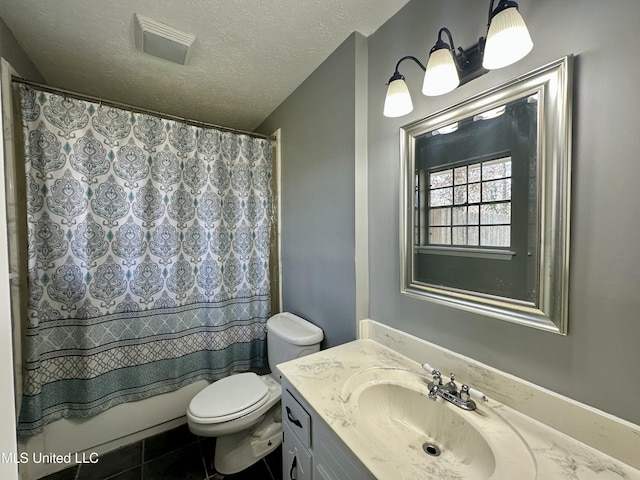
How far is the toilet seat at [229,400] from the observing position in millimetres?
1284

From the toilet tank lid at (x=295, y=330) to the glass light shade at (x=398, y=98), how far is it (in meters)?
1.15

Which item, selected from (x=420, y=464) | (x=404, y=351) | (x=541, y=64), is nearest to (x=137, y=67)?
(x=541, y=64)

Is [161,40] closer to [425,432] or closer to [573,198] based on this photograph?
[573,198]

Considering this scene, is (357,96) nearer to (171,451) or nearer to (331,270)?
(331,270)

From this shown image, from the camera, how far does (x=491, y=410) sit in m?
0.80

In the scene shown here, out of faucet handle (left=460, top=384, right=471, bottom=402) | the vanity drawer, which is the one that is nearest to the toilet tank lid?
the vanity drawer

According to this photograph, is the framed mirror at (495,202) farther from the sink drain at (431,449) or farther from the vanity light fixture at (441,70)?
the sink drain at (431,449)

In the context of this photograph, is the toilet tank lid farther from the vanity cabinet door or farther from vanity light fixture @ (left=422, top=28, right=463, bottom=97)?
vanity light fixture @ (left=422, top=28, right=463, bottom=97)

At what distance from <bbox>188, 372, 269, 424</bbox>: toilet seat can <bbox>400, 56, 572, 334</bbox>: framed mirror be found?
994 millimetres

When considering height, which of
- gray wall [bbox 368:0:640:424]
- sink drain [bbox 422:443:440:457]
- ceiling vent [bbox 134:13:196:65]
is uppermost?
ceiling vent [bbox 134:13:196:65]

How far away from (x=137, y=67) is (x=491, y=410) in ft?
7.36

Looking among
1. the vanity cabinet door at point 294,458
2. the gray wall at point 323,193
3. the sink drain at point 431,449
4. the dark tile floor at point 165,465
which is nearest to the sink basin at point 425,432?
the sink drain at point 431,449

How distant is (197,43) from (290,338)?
1.58 metres

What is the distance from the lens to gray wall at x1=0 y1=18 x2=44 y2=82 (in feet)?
3.83
